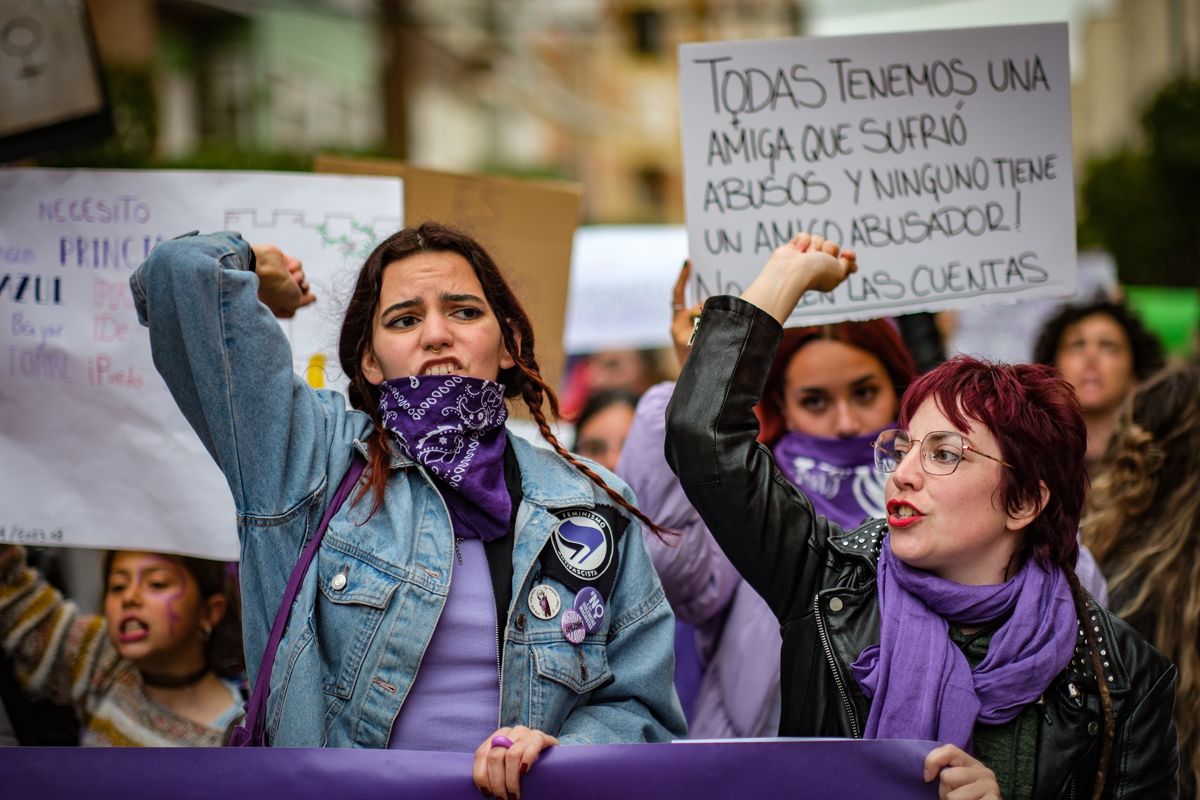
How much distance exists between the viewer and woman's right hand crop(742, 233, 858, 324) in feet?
7.91

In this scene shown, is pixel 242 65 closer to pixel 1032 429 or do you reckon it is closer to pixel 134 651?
pixel 134 651

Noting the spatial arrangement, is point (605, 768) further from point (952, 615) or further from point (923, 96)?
point (923, 96)

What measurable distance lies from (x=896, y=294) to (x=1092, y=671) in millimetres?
1161

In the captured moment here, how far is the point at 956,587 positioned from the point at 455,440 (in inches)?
36.8

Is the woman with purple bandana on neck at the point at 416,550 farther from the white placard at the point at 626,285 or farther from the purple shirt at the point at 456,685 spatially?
the white placard at the point at 626,285

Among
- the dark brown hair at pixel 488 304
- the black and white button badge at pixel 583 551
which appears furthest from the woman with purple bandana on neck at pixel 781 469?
the black and white button badge at pixel 583 551

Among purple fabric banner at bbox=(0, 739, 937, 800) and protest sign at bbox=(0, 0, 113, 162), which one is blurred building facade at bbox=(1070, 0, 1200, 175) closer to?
protest sign at bbox=(0, 0, 113, 162)

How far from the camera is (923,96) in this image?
316cm

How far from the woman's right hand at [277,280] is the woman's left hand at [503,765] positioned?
0.99m

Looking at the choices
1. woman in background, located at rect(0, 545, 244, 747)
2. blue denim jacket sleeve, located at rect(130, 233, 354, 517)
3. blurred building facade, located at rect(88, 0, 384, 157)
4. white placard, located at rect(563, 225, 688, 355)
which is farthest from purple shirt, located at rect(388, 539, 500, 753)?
blurred building facade, located at rect(88, 0, 384, 157)

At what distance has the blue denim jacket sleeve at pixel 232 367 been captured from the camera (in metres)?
2.25

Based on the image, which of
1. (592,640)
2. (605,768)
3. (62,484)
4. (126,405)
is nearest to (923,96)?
(592,640)

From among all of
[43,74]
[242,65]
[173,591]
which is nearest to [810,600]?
[173,591]

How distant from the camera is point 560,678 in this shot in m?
2.25
